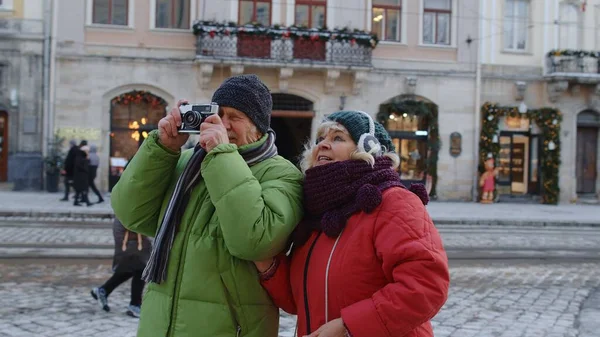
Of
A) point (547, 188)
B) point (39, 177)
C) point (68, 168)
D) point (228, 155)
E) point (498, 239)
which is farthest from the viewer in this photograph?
point (547, 188)

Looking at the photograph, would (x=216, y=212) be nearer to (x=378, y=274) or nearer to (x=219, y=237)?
(x=219, y=237)

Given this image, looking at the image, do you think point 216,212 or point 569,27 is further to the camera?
point 569,27

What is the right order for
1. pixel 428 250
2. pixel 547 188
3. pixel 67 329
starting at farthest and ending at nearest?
pixel 547 188 → pixel 67 329 → pixel 428 250

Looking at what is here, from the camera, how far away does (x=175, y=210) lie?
100 inches

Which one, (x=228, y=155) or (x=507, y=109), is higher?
(x=507, y=109)

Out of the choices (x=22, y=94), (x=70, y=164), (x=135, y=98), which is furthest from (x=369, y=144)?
(x=22, y=94)

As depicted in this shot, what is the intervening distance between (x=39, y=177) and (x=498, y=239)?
49.5ft

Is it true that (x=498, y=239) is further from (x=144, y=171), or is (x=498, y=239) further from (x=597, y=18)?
(x=597, y=18)

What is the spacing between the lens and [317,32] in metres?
23.0

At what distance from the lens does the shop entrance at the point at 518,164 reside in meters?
25.7

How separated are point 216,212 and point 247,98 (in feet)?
1.56

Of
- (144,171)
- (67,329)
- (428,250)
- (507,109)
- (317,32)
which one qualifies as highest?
(317,32)

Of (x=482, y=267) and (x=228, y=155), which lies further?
(x=482, y=267)

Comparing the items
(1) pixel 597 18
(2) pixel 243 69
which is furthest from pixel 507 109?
(2) pixel 243 69
